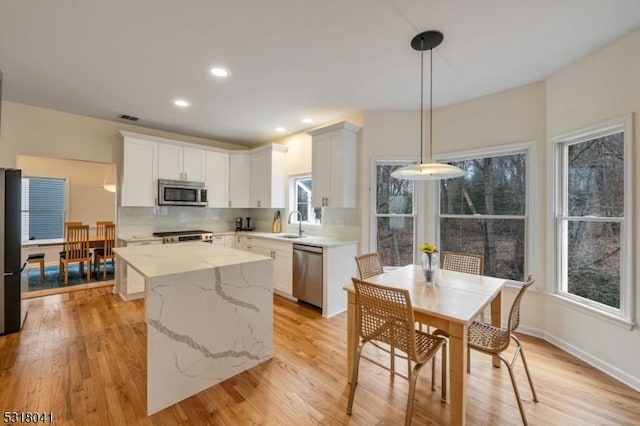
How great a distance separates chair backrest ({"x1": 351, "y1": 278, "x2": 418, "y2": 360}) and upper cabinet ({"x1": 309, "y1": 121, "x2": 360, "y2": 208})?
6.84 feet

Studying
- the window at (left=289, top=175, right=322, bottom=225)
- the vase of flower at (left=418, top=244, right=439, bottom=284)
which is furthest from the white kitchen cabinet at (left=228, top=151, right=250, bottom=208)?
the vase of flower at (left=418, top=244, right=439, bottom=284)

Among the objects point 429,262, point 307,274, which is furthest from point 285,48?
point 307,274

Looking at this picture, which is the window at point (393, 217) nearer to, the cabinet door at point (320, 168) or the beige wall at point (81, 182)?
the cabinet door at point (320, 168)

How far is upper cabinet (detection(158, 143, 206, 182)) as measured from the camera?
→ 459cm

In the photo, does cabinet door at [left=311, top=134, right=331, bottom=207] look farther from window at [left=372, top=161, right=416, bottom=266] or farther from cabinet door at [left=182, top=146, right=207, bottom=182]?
cabinet door at [left=182, top=146, right=207, bottom=182]

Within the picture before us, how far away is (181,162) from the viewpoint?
4.77 meters

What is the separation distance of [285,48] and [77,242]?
5166 mm

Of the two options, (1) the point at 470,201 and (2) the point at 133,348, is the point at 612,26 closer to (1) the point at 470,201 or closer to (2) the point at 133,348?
(1) the point at 470,201

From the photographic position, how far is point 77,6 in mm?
1913

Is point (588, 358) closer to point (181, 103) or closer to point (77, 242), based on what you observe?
point (181, 103)

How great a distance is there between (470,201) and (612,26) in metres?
1.90

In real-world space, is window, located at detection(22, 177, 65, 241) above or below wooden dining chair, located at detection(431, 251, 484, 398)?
above

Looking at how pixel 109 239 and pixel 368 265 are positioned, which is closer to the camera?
pixel 368 265

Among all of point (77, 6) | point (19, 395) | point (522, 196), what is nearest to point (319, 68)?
point (77, 6)
